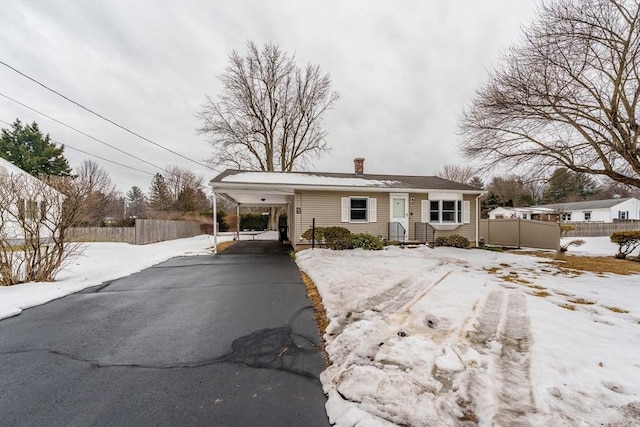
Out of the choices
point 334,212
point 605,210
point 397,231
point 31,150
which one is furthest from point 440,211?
point 605,210

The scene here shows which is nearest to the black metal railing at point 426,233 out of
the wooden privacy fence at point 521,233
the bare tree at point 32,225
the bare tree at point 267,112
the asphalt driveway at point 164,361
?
the wooden privacy fence at point 521,233

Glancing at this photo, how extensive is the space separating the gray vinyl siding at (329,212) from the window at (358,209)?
0.67 ft

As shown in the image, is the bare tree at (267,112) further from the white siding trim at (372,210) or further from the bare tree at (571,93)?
the bare tree at (571,93)

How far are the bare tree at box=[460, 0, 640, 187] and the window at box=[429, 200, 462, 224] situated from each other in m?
3.39

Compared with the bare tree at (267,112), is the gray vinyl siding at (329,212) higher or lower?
lower

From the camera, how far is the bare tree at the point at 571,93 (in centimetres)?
830

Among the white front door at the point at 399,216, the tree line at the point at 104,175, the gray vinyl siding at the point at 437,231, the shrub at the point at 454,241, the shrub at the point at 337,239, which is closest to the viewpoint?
the shrub at the point at 337,239

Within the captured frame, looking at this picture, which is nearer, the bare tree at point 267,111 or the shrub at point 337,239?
the shrub at point 337,239

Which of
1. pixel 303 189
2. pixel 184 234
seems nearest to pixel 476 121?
pixel 303 189

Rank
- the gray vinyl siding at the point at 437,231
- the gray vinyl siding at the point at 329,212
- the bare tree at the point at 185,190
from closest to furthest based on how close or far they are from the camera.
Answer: the gray vinyl siding at the point at 329,212, the gray vinyl siding at the point at 437,231, the bare tree at the point at 185,190

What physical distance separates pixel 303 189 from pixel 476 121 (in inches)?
315

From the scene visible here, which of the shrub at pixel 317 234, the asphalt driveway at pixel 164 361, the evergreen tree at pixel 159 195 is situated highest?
the evergreen tree at pixel 159 195

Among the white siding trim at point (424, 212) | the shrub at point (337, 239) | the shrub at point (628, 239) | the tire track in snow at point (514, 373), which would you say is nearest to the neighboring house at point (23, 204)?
the shrub at point (337, 239)

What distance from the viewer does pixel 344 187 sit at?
12.2 meters
